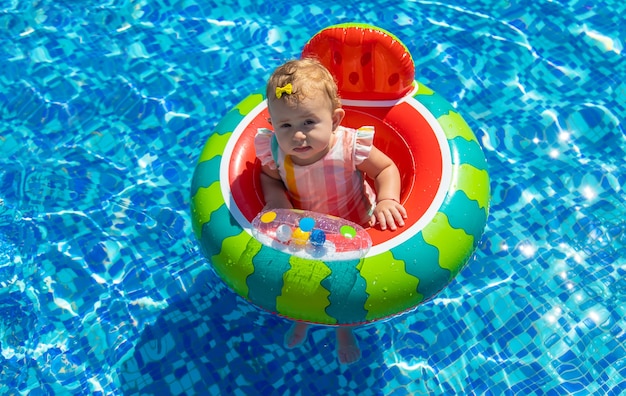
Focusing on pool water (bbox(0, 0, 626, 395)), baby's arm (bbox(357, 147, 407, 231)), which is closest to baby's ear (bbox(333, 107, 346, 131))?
baby's arm (bbox(357, 147, 407, 231))

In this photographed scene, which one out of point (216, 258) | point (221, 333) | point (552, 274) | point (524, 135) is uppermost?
point (216, 258)

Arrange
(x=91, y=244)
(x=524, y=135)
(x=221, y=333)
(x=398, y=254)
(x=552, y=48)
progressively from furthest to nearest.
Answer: (x=552, y=48) < (x=524, y=135) < (x=91, y=244) < (x=221, y=333) < (x=398, y=254)

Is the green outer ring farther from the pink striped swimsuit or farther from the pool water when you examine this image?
the pool water

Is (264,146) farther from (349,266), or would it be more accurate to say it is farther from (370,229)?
A: (349,266)

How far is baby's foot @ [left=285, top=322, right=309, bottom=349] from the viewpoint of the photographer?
11.9ft

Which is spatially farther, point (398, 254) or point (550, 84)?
point (550, 84)

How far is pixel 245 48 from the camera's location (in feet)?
16.2

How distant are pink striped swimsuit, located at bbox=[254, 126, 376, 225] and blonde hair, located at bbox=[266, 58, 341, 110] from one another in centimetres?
29

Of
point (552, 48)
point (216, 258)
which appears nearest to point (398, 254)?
point (216, 258)

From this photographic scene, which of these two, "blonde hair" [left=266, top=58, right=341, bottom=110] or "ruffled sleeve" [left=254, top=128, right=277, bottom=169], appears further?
"ruffled sleeve" [left=254, top=128, right=277, bottom=169]

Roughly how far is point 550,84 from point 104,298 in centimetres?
328

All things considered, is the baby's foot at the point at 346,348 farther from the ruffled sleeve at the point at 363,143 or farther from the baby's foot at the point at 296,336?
the ruffled sleeve at the point at 363,143

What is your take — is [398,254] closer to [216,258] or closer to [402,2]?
[216,258]

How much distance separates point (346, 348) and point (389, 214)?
3.38 ft
